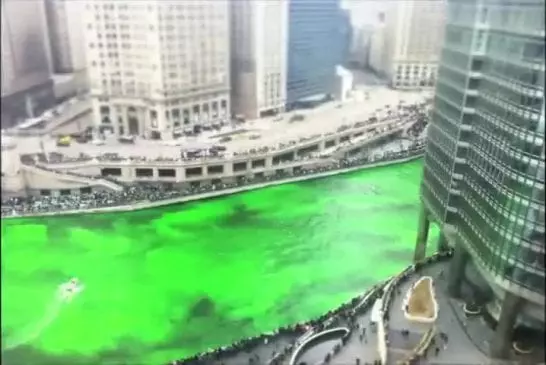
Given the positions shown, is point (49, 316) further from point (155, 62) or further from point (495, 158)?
point (155, 62)

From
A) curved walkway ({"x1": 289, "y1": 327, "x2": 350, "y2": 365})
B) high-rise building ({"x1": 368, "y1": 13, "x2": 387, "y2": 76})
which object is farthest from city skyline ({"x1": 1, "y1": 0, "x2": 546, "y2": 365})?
high-rise building ({"x1": 368, "y1": 13, "x2": 387, "y2": 76})

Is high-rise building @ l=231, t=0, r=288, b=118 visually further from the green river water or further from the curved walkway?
the curved walkway

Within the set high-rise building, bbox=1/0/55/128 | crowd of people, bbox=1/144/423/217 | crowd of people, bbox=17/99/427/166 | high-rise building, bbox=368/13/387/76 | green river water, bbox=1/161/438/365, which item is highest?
high-rise building, bbox=1/0/55/128

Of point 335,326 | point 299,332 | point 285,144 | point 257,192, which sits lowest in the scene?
point 257,192

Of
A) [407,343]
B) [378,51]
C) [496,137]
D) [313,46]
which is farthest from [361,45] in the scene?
[407,343]

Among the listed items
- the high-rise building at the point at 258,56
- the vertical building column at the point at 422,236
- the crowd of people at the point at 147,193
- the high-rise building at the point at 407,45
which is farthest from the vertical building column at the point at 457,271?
the high-rise building at the point at 258,56

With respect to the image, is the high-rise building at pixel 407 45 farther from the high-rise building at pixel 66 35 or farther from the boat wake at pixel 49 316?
the boat wake at pixel 49 316
